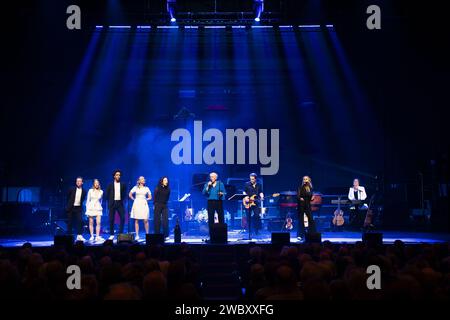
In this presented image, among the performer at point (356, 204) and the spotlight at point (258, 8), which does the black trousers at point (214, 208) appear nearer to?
the performer at point (356, 204)

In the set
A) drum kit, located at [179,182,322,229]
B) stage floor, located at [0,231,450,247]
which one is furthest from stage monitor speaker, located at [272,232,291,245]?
drum kit, located at [179,182,322,229]

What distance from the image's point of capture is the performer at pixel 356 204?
54.7ft

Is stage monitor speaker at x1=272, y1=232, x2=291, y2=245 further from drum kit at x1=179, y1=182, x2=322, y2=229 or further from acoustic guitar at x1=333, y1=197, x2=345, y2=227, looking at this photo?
acoustic guitar at x1=333, y1=197, x2=345, y2=227

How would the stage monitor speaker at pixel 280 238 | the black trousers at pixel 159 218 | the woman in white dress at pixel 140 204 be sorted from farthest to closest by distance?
the woman in white dress at pixel 140 204 < the black trousers at pixel 159 218 < the stage monitor speaker at pixel 280 238

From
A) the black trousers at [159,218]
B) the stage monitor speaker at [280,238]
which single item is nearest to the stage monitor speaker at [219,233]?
the stage monitor speaker at [280,238]

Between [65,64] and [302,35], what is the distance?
886 centimetres

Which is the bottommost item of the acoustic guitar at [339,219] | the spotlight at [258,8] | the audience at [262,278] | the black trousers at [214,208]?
the audience at [262,278]

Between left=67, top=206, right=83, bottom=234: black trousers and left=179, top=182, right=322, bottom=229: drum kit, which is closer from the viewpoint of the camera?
left=67, top=206, right=83, bottom=234: black trousers

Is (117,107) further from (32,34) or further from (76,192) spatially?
(76,192)

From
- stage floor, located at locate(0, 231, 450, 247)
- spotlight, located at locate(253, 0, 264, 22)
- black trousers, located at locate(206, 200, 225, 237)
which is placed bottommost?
stage floor, located at locate(0, 231, 450, 247)

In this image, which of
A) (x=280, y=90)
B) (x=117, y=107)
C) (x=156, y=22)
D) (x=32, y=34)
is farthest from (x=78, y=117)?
(x=280, y=90)

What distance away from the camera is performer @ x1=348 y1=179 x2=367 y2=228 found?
1669 centimetres

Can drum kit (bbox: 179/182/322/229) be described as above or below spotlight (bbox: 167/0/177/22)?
below

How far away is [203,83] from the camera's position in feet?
68.0
